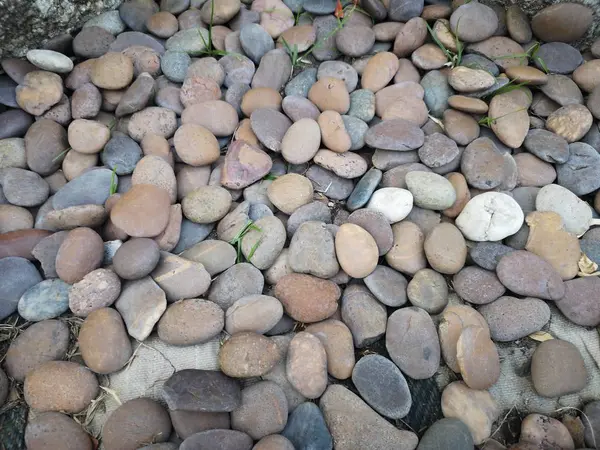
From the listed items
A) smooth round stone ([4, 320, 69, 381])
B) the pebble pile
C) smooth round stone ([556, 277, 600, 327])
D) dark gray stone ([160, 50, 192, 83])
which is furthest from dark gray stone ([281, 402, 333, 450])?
dark gray stone ([160, 50, 192, 83])

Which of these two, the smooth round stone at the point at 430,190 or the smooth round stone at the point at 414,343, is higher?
the smooth round stone at the point at 430,190

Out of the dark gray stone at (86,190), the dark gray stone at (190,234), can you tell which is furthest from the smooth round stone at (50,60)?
the dark gray stone at (190,234)

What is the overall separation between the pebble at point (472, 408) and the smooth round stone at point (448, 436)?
0.9 inches

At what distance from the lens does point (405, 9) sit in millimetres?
1534

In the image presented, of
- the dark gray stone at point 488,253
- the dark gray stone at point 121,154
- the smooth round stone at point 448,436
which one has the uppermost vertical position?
the dark gray stone at point 488,253

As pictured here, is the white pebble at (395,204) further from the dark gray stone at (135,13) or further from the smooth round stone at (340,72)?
the dark gray stone at (135,13)

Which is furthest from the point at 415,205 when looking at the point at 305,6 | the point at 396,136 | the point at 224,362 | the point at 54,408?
the point at 54,408

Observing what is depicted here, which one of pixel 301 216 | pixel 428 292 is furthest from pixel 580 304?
pixel 301 216

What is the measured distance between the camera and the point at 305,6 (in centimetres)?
159

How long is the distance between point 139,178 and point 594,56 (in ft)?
4.58

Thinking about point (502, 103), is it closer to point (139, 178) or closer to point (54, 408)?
point (139, 178)

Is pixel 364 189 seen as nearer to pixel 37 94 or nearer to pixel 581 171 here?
pixel 581 171

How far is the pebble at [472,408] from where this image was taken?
39.9 inches

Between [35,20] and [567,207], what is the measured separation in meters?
1.50
